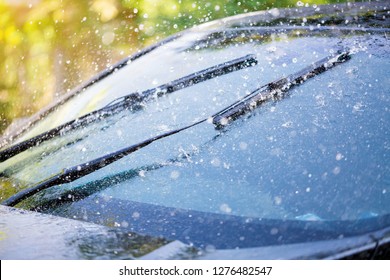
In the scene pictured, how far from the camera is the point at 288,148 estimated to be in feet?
4.99

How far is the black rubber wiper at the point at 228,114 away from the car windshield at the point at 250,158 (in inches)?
0.9

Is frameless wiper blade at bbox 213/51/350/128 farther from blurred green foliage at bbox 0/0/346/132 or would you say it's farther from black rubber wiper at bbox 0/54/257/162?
blurred green foliage at bbox 0/0/346/132

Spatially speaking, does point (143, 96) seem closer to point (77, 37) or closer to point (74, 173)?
point (74, 173)

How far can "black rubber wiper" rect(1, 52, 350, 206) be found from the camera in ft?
5.35

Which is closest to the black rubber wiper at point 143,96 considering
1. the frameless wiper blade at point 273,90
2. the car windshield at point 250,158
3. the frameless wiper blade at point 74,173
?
the car windshield at point 250,158

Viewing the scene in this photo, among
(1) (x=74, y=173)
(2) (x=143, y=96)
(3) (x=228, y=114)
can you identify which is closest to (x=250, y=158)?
(3) (x=228, y=114)

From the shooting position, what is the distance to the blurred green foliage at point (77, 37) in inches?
241

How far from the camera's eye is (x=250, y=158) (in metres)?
1.54

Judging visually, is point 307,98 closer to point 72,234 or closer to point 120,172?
point 120,172

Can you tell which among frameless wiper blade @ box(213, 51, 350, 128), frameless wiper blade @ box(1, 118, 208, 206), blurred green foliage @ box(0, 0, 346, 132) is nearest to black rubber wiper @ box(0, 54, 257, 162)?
frameless wiper blade @ box(213, 51, 350, 128)

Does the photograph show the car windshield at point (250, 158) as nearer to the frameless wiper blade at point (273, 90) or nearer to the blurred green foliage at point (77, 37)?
the frameless wiper blade at point (273, 90)

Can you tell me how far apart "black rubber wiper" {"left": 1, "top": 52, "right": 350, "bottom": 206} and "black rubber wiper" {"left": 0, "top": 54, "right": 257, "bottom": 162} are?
293 millimetres

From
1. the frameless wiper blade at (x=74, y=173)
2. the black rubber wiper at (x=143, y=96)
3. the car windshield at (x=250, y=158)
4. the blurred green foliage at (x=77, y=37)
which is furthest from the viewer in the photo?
the blurred green foliage at (x=77, y=37)

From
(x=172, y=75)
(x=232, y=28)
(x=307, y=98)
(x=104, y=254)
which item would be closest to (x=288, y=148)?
(x=307, y=98)
